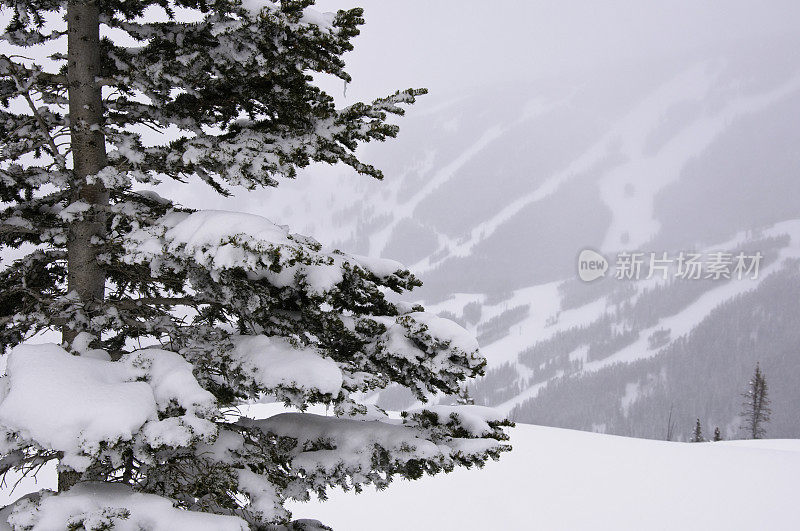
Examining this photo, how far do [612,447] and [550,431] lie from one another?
2.58 m

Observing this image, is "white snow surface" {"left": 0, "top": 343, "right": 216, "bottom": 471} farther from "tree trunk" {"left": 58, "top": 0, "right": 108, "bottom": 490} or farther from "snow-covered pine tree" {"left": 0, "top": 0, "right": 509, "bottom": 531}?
"tree trunk" {"left": 58, "top": 0, "right": 108, "bottom": 490}

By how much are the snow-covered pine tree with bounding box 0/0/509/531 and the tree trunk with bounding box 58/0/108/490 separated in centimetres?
2

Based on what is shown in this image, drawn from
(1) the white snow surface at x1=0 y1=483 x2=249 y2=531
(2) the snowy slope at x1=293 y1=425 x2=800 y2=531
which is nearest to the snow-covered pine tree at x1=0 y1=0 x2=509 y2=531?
(1) the white snow surface at x1=0 y1=483 x2=249 y2=531

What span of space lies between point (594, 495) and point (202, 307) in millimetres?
12499

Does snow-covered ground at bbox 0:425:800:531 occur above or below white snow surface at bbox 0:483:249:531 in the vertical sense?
above

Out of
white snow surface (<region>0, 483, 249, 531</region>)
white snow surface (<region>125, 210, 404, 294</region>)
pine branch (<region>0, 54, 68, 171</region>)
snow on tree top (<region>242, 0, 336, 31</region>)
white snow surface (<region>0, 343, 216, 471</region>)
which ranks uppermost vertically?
snow on tree top (<region>242, 0, 336, 31</region>)

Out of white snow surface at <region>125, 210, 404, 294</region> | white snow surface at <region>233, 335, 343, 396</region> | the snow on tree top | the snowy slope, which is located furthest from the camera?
the snowy slope

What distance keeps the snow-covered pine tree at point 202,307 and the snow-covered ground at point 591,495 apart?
9.33 metres

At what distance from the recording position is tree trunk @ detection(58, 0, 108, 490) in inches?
188

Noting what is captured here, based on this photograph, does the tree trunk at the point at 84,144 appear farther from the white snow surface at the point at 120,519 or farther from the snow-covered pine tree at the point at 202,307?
the white snow surface at the point at 120,519

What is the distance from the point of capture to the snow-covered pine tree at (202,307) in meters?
3.44

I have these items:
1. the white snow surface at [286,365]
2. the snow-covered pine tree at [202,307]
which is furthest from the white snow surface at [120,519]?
the white snow surface at [286,365]

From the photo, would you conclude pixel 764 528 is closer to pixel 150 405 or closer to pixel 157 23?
pixel 150 405

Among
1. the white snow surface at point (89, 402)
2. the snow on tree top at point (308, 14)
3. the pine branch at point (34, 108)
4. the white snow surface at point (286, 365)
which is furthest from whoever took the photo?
the pine branch at point (34, 108)
